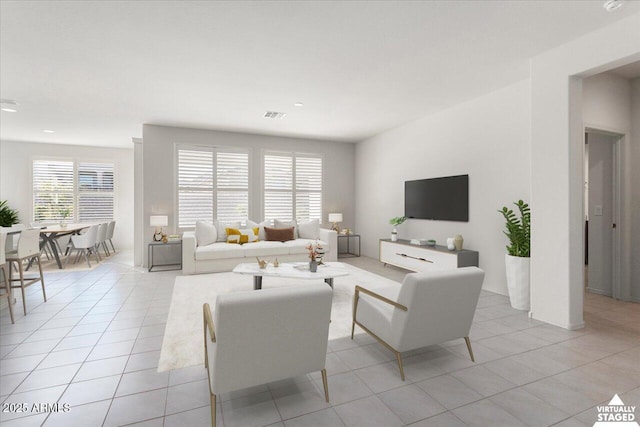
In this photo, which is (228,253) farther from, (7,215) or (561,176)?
(7,215)

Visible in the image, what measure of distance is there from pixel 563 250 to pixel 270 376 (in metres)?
3.16

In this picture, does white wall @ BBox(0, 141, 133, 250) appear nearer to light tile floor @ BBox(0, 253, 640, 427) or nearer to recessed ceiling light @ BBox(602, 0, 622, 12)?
light tile floor @ BBox(0, 253, 640, 427)

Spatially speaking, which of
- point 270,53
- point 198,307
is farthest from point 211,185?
point 270,53

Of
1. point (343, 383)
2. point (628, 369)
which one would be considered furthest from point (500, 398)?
point (628, 369)

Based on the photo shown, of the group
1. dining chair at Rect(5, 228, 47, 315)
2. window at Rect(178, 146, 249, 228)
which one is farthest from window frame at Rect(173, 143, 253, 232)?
dining chair at Rect(5, 228, 47, 315)

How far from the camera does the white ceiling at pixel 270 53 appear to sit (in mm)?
2600

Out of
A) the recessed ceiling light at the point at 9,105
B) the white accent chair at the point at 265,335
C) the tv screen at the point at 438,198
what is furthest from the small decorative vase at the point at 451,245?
the recessed ceiling light at the point at 9,105

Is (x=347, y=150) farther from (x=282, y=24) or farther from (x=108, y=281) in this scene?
(x=108, y=281)

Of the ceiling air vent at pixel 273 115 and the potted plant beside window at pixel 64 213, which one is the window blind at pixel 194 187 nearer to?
the ceiling air vent at pixel 273 115

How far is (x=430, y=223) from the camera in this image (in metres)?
5.66

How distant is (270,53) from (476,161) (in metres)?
3.43

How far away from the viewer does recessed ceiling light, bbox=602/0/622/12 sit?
95.7 inches

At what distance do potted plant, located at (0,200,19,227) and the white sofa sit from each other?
533cm

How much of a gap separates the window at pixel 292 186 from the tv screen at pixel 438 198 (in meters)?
2.48
